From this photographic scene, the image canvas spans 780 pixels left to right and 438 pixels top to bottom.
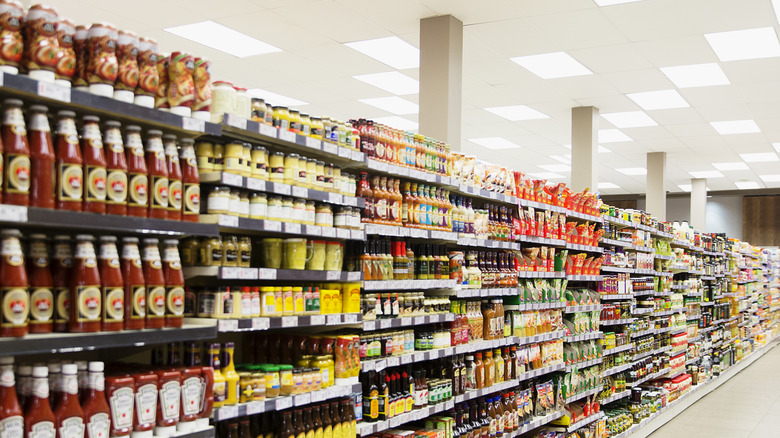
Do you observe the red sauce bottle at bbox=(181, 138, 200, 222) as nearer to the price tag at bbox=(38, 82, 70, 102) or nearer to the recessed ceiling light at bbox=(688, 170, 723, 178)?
the price tag at bbox=(38, 82, 70, 102)

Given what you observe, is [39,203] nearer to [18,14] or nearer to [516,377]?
[18,14]

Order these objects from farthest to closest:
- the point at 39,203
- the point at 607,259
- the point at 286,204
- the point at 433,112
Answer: the point at 607,259 < the point at 433,112 < the point at 286,204 < the point at 39,203

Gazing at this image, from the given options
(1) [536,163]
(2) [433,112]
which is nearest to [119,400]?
(2) [433,112]

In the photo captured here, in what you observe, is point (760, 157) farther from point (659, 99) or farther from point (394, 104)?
point (394, 104)

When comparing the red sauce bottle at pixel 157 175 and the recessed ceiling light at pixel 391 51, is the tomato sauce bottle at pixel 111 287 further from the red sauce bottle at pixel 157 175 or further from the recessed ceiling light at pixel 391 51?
the recessed ceiling light at pixel 391 51

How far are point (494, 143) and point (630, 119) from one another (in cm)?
276

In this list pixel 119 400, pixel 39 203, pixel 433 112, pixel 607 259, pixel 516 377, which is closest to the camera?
pixel 39 203

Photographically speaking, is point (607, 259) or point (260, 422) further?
point (607, 259)

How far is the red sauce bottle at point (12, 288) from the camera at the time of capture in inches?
86.0

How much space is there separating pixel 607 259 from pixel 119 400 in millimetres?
6191

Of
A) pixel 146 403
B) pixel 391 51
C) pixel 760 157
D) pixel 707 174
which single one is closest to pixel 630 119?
pixel 391 51

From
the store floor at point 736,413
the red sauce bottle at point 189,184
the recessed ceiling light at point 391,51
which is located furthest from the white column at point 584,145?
the red sauce bottle at point 189,184

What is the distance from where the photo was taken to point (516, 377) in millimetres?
5664

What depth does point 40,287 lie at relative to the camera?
234 centimetres
